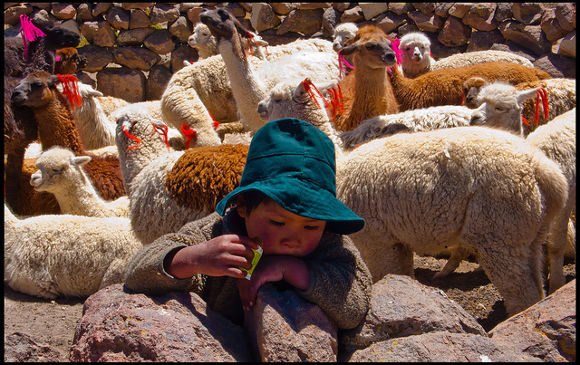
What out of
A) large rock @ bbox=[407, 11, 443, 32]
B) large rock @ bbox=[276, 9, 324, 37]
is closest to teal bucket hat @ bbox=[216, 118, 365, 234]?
large rock @ bbox=[407, 11, 443, 32]

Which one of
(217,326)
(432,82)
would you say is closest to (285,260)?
(217,326)

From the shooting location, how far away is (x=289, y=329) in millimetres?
1850

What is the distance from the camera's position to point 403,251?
11.6 ft

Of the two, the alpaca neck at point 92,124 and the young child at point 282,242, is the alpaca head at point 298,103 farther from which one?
the alpaca neck at point 92,124

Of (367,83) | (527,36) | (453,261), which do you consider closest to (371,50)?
(367,83)

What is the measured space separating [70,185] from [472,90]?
155 inches

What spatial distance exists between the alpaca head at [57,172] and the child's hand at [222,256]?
3442 mm

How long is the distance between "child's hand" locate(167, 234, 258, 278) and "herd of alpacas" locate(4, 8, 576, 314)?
1.67 metres

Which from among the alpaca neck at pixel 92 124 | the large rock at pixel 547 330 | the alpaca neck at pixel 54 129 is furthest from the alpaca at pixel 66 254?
the large rock at pixel 547 330

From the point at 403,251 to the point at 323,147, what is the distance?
1.73 m

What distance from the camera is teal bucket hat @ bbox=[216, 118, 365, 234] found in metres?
1.88

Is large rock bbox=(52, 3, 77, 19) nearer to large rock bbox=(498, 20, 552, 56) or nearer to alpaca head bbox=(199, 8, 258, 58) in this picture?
alpaca head bbox=(199, 8, 258, 58)

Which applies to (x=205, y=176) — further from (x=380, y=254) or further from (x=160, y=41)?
(x=160, y=41)

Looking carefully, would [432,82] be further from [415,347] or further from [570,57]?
[415,347]
